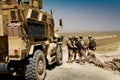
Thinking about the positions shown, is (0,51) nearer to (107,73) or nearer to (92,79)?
(92,79)

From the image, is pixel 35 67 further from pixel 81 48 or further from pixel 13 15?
pixel 81 48

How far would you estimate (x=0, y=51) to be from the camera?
10766 millimetres

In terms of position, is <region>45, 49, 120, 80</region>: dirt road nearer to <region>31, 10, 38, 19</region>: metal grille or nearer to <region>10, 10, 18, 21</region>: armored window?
<region>31, 10, 38, 19</region>: metal grille

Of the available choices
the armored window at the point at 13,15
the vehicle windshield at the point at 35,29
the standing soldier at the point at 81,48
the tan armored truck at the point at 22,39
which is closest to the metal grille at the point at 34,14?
the tan armored truck at the point at 22,39

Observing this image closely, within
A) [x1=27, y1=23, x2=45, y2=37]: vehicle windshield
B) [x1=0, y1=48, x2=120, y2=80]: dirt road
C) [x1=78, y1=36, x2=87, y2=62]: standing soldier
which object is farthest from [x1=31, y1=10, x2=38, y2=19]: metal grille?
[x1=78, y1=36, x2=87, y2=62]: standing soldier

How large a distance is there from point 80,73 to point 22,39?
476 centimetres

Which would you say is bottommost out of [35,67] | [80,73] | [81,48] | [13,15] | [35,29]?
[80,73]

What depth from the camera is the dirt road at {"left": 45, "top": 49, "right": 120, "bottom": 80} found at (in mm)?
13234

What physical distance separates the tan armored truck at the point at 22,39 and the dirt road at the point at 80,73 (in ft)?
4.32

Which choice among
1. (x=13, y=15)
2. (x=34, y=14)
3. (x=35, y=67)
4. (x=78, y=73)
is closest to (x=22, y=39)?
(x=13, y=15)

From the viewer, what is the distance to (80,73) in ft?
46.5

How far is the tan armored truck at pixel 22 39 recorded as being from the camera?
10117 mm

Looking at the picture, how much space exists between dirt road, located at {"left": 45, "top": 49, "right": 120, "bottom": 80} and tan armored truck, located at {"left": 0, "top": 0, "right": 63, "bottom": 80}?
132cm

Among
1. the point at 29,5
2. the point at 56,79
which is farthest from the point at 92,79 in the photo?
the point at 29,5
